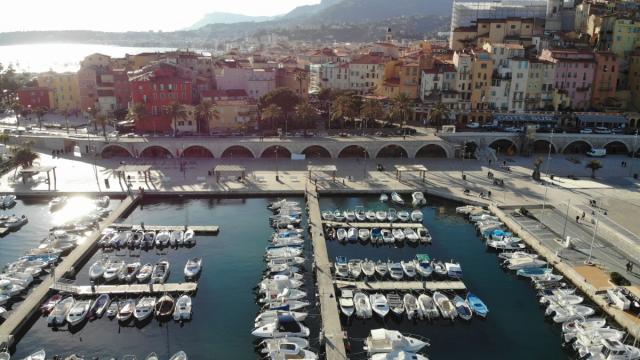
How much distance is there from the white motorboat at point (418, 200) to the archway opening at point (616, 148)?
52.9 meters

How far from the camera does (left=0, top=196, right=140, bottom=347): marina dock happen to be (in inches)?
1790

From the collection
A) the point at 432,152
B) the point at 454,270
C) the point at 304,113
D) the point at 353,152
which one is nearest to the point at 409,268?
the point at 454,270

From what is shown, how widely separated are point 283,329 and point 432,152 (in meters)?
64.8

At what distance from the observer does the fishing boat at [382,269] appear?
56.9m

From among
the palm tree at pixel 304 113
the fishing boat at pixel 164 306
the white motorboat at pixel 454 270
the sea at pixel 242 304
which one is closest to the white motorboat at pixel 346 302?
the sea at pixel 242 304

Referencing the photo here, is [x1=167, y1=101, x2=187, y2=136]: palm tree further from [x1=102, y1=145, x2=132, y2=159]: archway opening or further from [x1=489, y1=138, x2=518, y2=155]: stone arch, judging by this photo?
[x1=489, y1=138, x2=518, y2=155]: stone arch

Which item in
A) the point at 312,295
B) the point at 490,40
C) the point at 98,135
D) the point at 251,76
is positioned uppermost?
the point at 490,40

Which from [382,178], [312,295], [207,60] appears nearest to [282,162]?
[382,178]

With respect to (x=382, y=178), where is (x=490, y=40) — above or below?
above

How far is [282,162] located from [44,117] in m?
70.6

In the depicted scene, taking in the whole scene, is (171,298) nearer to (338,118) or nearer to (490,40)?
(338,118)

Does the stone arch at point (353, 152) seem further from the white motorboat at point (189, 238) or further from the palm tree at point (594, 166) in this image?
the white motorboat at point (189, 238)

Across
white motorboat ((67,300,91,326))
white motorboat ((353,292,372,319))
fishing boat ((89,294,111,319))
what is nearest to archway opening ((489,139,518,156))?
white motorboat ((353,292,372,319))

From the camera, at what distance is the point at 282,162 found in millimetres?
95125
